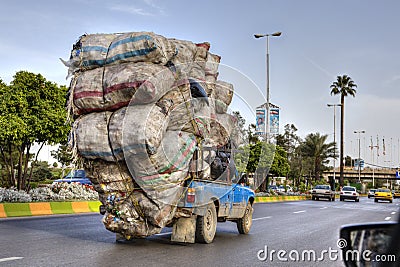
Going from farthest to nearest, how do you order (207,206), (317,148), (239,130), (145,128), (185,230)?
(317,148), (239,130), (207,206), (185,230), (145,128)

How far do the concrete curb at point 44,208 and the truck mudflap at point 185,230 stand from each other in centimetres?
757

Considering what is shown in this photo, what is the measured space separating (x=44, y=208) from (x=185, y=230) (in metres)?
8.85

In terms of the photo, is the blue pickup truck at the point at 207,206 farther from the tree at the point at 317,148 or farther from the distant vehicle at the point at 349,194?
the tree at the point at 317,148

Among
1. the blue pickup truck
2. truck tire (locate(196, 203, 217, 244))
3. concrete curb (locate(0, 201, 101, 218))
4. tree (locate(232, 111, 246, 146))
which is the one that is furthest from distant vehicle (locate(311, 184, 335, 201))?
truck tire (locate(196, 203, 217, 244))

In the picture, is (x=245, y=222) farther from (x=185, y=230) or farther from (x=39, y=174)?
(x=39, y=174)

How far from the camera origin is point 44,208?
17797 millimetres

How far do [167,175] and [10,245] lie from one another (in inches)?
123

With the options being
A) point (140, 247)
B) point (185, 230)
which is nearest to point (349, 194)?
point (185, 230)

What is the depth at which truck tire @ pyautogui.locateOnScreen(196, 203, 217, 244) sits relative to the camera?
416 inches

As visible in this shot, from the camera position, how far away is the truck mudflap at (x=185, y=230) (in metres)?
10.5

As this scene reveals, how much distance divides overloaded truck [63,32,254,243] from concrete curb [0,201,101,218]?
6946 mm

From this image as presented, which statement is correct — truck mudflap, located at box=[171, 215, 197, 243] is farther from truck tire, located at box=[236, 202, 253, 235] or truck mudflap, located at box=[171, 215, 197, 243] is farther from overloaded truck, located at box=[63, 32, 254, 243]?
truck tire, located at box=[236, 202, 253, 235]

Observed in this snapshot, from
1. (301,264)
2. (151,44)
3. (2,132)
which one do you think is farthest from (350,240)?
(2,132)

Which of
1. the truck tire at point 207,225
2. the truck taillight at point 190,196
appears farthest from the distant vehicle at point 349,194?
the truck taillight at point 190,196
